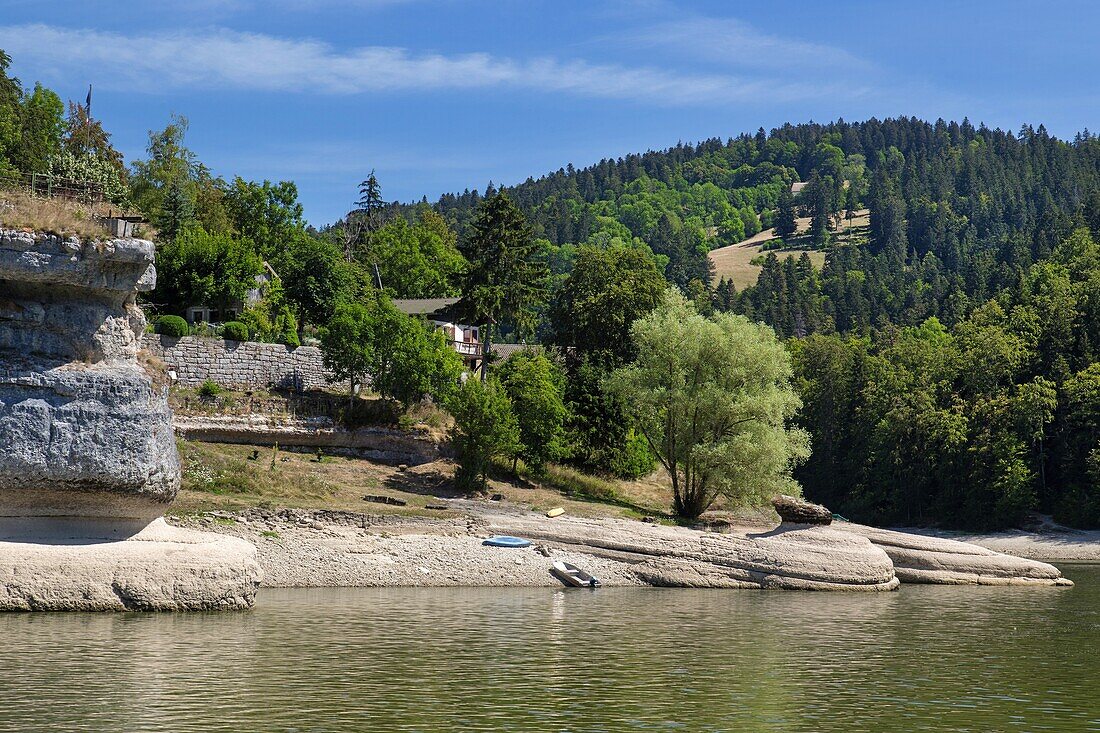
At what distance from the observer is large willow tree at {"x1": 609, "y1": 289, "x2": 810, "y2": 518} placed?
52719 mm

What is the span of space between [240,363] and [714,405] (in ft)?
75.6

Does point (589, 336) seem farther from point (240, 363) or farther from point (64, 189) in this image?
point (64, 189)

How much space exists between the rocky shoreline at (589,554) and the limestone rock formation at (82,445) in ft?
26.7

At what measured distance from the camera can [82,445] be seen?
2881 cm

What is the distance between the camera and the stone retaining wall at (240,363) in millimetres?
53938

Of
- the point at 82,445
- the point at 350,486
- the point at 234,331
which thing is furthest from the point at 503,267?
the point at 82,445

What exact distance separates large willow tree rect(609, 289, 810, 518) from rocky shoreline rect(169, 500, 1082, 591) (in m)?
3.61

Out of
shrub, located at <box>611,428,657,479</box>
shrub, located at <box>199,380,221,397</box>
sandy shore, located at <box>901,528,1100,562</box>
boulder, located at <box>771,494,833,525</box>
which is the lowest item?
sandy shore, located at <box>901,528,1100,562</box>

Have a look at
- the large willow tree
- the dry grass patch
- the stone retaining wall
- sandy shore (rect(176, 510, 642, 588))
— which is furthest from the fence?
the large willow tree

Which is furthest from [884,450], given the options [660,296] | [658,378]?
[658,378]

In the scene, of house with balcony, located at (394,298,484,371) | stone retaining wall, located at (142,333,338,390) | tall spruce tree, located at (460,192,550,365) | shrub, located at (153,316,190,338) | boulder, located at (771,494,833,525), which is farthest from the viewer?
house with balcony, located at (394,298,484,371)

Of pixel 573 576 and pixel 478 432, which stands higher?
pixel 478 432

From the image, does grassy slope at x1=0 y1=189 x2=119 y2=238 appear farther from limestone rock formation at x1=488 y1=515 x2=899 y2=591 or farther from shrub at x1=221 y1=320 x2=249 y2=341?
shrub at x1=221 y1=320 x2=249 y2=341

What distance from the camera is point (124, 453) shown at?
29.3 metres
